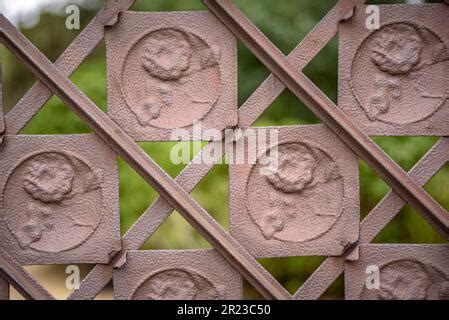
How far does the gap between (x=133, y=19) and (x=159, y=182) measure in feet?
1.51

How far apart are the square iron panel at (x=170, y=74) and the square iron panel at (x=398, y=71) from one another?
33 centimetres

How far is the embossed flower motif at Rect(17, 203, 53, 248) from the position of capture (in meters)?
1.40

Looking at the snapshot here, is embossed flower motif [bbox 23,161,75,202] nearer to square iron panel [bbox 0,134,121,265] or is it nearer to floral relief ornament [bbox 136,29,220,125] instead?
square iron panel [bbox 0,134,121,265]

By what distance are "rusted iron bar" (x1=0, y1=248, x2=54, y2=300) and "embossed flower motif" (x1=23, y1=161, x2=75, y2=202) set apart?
0.20 meters

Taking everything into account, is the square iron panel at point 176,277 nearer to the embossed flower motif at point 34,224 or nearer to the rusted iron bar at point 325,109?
the embossed flower motif at point 34,224

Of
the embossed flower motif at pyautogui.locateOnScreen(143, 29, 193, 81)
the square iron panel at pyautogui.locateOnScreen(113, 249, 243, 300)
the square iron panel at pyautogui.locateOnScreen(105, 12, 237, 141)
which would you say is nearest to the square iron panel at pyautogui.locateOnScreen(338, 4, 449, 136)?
the square iron panel at pyautogui.locateOnScreen(105, 12, 237, 141)

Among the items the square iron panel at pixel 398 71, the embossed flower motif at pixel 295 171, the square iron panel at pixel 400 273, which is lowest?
the square iron panel at pixel 400 273

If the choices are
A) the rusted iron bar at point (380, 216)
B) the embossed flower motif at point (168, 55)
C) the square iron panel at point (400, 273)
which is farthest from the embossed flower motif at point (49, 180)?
the square iron panel at point (400, 273)

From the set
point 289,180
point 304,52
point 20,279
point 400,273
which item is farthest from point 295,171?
point 20,279

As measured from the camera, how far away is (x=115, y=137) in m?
1.35

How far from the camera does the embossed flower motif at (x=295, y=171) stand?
4.58ft

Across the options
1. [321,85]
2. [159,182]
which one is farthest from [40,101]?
[321,85]
